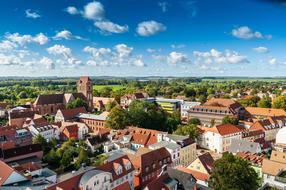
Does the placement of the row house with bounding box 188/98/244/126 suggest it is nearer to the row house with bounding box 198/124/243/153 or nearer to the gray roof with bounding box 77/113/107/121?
the row house with bounding box 198/124/243/153

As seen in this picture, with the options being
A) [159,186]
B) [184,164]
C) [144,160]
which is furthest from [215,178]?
[184,164]

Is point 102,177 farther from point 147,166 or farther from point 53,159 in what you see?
point 53,159

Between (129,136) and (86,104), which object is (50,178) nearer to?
(129,136)

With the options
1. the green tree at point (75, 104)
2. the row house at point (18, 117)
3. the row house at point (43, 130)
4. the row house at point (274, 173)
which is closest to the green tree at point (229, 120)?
the row house at point (274, 173)

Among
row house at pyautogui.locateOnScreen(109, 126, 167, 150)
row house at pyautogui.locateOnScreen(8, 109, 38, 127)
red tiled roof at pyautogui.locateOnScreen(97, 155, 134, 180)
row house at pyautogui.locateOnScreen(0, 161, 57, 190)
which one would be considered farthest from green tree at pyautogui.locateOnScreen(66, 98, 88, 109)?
red tiled roof at pyautogui.locateOnScreen(97, 155, 134, 180)

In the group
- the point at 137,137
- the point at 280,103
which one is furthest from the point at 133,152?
the point at 280,103

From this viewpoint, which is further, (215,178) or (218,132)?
(218,132)
